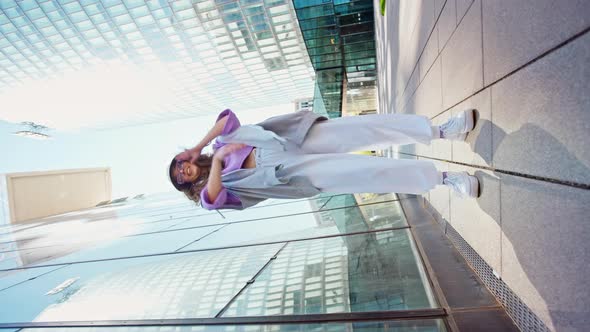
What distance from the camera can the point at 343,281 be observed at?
246 cm

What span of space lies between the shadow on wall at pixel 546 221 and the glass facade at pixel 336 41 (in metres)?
9.48

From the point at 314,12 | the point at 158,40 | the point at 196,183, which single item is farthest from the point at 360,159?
the point at 158,40

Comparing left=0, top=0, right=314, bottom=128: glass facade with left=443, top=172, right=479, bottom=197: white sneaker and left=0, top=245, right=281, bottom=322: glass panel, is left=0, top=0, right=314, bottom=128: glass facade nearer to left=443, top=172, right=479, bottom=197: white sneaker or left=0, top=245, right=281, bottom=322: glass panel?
left=0, top=245, right=281, bottom=322: glass panel

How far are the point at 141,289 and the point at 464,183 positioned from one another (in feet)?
10.1

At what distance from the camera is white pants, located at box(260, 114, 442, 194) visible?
2.24 metres

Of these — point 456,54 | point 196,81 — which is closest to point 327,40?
point 456,54

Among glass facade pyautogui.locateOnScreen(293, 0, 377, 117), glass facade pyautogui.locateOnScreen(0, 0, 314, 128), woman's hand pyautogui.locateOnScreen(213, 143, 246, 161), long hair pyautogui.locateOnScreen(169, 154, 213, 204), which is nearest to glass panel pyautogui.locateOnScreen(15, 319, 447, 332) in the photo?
long hair pyautogui.locateOnScreen(169, 154, 213, 204)

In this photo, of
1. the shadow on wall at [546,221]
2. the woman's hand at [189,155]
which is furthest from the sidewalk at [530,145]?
the woman's hand at [189,155]

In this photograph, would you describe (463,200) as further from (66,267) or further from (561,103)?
(66,267)

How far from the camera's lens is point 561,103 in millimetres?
1192

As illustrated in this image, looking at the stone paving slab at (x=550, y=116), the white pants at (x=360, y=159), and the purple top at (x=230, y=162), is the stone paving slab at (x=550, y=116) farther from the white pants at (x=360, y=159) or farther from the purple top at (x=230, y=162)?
the purple top at (x=230, y=162)

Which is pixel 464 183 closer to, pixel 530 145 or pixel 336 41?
pixel 530 145

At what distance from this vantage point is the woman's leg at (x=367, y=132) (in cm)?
239

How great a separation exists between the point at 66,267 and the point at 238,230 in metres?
2.54
